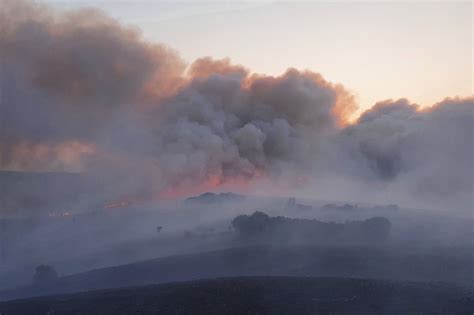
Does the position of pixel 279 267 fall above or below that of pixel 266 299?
above

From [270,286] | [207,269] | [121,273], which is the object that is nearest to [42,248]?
[121,273]

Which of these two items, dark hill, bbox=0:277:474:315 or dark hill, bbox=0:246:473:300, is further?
dark hill, bbox=0:246:473:300

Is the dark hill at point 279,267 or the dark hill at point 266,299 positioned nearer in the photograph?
the dark hill at point 266,299

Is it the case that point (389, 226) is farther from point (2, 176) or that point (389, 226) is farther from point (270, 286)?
point (2, 176)

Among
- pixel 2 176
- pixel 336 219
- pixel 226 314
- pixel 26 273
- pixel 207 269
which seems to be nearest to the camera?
pixel 226 314

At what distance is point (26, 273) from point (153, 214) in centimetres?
2906

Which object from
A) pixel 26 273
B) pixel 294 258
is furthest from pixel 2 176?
pixel 294 258

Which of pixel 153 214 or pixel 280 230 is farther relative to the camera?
pixel 153 214

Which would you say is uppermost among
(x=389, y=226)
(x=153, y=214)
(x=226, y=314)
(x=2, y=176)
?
(x=2, y=176)

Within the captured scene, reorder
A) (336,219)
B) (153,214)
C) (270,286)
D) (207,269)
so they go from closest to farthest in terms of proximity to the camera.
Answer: (270,286) → (207,269) → (336,219) → (153,214)

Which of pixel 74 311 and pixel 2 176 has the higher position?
pixel 2 176

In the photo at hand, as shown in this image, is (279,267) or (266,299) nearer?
(266,299)

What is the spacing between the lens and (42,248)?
75688mm

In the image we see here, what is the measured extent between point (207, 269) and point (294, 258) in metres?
7.95
